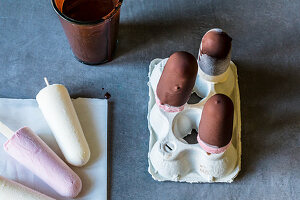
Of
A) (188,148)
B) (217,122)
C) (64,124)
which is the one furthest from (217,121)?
(64,124)

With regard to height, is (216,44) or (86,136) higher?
(216,44)

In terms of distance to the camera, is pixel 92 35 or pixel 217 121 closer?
pixel 217 121

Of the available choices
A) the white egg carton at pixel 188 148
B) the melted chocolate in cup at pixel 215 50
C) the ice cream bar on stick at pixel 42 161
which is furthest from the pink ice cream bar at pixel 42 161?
the melted chocolate in cup at pixel 215 50

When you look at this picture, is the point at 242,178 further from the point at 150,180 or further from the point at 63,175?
the point at 63,175

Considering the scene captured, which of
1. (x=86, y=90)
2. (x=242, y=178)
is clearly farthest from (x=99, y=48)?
(x=242, y=178)

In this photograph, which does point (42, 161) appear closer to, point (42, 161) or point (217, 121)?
point (42, 161)

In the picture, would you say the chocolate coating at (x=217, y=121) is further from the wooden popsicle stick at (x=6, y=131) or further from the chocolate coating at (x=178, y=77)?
the wooden popsicle stick at (x=6, y=131)
